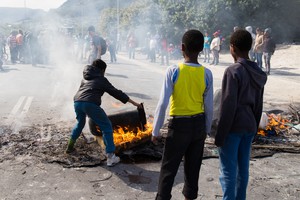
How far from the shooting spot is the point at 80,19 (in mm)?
20953

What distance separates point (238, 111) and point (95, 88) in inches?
84.9

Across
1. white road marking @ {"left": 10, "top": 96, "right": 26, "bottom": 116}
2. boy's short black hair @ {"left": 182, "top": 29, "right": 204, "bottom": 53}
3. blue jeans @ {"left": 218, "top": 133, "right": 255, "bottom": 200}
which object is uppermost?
boy's short black hair @ {"left": 182, "top": 29, "right": 204, "bottom": 53}

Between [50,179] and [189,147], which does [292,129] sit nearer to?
[189,147]

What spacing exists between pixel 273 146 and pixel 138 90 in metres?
5.80

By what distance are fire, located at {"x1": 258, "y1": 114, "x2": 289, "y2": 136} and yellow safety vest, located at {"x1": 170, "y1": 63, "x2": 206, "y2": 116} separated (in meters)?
3.17

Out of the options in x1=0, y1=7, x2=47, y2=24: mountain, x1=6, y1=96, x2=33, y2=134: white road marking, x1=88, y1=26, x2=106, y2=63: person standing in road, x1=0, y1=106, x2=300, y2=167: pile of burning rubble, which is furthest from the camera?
x1=0, y1=7, x2=47, y2=24: mountain

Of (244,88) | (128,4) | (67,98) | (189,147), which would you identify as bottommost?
(67,98)

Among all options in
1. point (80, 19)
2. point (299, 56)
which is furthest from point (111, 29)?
point (299, 56)

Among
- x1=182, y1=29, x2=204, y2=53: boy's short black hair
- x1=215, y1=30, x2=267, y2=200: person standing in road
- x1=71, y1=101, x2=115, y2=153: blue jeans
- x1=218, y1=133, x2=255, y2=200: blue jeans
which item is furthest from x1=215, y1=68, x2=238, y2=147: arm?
x1=71, y1=101, x2=115, y2=153: blue jeans

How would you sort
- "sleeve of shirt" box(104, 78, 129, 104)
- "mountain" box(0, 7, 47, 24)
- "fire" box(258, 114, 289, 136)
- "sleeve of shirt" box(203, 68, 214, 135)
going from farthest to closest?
"mountain" box(0, 7, 47, 24) → "fire" box(258, 114, 289, 136) → "sleeve of shirt" box(104, 78, 129, 104) → "sleeve of shirt" box(203, 68, 214, 135)

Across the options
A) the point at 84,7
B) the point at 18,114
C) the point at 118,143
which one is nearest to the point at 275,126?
the point at 118,143

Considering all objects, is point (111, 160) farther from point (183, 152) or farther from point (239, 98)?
point (239, 98)

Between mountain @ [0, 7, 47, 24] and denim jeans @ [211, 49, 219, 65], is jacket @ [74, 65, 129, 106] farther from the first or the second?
mountain @ [0, 7, 47, 24]

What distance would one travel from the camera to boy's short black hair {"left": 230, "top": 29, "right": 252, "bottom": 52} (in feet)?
9.81
